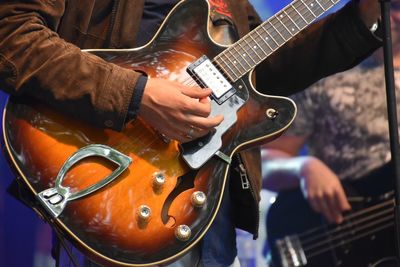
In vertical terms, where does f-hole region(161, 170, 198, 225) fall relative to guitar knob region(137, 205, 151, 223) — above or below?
below

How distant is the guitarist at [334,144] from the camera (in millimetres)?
2217

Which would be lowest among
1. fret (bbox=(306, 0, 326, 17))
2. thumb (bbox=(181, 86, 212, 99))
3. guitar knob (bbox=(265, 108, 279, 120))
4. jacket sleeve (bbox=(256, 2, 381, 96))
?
jacket sleeve (bbox=(256, 2, 381, 96))

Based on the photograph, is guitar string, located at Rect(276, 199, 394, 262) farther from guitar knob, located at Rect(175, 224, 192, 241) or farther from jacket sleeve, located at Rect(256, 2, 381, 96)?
guitar knob, located at Rect(175, 224, 192, 241)

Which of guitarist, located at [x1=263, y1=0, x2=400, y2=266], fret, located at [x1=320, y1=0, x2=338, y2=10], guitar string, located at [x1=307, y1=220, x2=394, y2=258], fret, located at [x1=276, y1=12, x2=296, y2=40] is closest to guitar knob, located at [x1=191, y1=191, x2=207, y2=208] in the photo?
fret, located at [x1=276, y1=12, x2=296, y2=40]

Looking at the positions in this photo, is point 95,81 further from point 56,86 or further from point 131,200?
point 131,200

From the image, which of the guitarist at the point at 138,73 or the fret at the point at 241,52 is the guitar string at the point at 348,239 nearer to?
the guitarist at the point at 138,73

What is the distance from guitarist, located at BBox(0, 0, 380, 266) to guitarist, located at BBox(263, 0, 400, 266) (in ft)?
1.63

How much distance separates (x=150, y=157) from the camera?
138cm

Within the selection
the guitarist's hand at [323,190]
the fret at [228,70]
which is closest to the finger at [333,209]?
the guitarist's hand at [323,190]

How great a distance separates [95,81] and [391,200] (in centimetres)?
127

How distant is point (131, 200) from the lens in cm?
133

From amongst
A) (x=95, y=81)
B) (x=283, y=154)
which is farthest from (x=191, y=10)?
(x=283, y=154)

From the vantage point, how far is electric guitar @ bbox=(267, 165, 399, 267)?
7.22 feet

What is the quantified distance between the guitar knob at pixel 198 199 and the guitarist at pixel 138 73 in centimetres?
11
